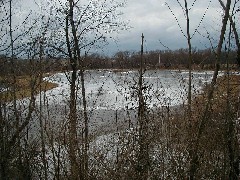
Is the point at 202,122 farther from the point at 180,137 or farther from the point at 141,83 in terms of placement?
the point at 141,83

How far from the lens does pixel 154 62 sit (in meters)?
8.53

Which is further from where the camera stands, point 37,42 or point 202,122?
point 37,42

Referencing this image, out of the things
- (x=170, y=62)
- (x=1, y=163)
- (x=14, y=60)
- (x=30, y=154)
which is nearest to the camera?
(x=1, y=163)

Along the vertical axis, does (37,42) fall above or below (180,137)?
above

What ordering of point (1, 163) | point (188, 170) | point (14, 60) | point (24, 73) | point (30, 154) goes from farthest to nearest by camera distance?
point (24, 73), point (14, 60), point (30, 154), point (1, 163), point (188, 170)

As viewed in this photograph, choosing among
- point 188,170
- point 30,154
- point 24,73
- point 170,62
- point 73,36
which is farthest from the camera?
point 73,36

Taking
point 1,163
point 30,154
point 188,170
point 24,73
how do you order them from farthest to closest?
point 24,73
point 30,154
point 1,163
point 188,170

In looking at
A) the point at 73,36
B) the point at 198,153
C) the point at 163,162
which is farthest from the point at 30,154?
the point at 73,36

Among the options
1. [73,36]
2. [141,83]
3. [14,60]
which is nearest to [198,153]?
[141,83]

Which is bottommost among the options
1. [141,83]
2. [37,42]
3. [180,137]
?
[180,137]

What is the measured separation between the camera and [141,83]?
25.5 feet

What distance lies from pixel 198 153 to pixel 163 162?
24.8 inches

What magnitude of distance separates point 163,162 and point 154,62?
2.91 m

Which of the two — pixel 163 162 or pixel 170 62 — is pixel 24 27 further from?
pixel 163 162
